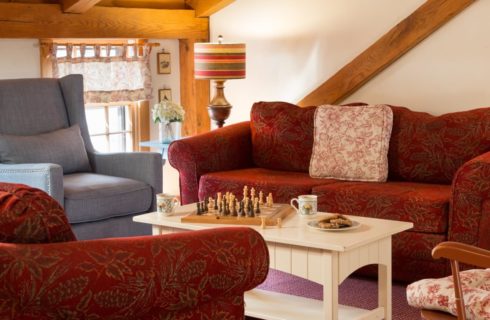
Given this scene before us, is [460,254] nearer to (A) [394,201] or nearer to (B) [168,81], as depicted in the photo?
(A) [394,201]

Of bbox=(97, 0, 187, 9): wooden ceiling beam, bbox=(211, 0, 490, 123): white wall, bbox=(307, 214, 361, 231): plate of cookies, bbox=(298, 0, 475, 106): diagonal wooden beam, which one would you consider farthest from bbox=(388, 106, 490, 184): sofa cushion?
bbox=(97, 0, 187, 9): wooden ceiling beam

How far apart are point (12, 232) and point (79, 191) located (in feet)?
8.02

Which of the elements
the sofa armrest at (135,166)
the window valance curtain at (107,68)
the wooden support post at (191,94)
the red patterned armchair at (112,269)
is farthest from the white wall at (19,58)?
the red patterned armchair at (112,269)

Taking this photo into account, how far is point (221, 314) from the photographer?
Result: 231cm

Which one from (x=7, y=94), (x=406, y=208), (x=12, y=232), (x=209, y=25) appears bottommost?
(x=406, y=208)

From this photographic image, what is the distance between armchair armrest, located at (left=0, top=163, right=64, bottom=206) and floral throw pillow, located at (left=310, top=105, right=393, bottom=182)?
1441mm

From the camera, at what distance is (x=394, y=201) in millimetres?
4270

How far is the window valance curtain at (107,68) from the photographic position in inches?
240

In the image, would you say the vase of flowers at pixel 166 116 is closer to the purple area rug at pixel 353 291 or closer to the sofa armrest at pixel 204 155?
the sofa armrest at pixel 204 155

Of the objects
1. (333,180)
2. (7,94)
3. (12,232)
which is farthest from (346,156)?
(12,232)

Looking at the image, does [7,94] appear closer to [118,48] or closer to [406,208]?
[118,48]

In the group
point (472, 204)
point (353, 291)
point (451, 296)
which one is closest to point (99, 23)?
point (353, 291)

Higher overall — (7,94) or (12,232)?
(7,94)

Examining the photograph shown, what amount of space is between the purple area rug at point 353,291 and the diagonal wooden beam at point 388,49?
1616 millimetres
